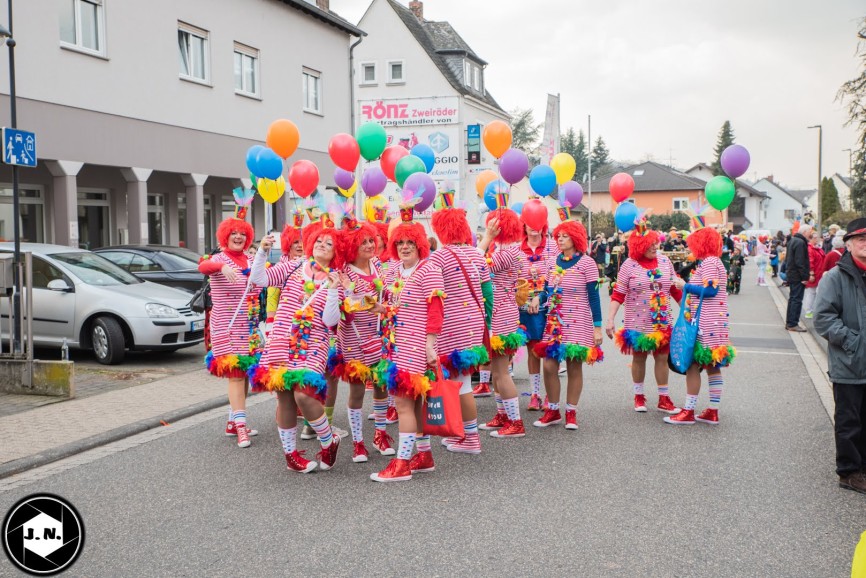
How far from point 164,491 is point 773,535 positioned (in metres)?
3.88

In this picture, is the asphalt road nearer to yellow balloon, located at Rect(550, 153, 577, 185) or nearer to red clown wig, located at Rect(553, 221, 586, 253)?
red clown wig, located at Rect(553, 221, 586, 253)

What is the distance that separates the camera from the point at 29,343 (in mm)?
8562

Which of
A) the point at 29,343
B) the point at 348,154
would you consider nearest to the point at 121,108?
the point at 29,343

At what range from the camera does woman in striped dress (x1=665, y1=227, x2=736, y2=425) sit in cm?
707

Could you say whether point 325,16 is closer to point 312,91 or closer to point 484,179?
point 312,91

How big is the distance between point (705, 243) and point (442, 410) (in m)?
3.06

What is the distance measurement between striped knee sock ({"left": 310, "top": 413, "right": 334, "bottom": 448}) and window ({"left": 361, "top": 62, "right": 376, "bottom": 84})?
3529cm

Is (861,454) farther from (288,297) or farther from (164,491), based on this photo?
(164,491)

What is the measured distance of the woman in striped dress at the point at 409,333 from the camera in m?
5.59

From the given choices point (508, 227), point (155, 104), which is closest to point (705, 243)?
point (508, 227)

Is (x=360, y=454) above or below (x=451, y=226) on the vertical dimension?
below

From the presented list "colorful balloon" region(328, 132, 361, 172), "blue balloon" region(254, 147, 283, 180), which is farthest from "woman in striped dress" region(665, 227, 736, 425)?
"blue balloon" region(254, 147, 283, 180)

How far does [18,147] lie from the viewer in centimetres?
910

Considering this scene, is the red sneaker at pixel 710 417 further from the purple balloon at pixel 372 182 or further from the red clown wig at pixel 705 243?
the purple balloon at pixel 372 182
